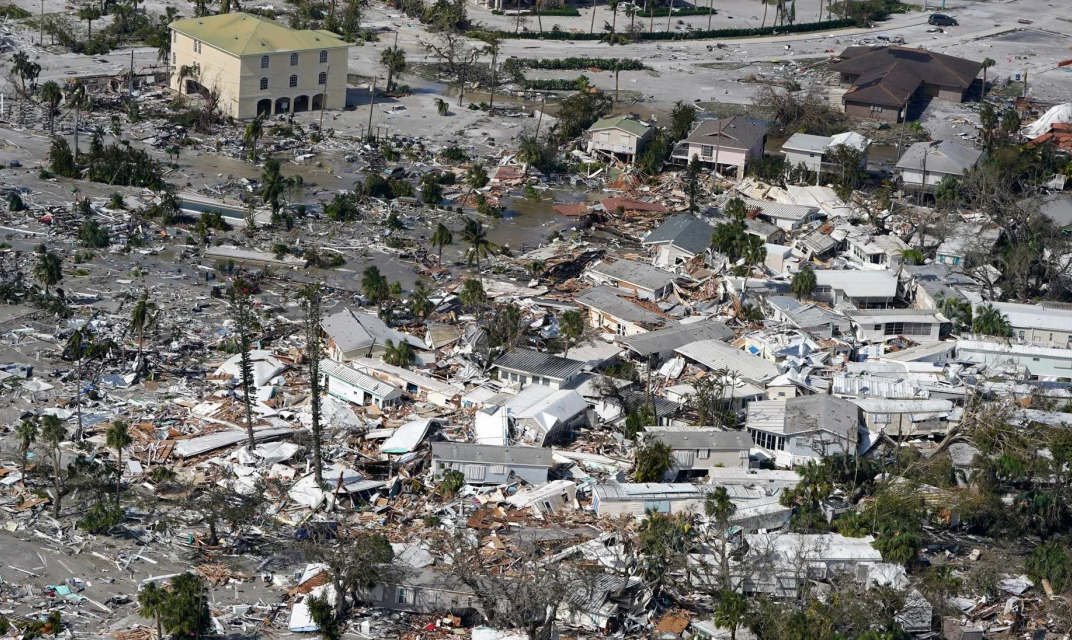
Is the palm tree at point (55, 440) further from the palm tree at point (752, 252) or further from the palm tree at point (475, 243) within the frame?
the palm tree at point (752, 252)

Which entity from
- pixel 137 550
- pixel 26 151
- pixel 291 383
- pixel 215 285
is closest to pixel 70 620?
pixel 137 550

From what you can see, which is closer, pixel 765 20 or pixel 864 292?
pixel 864 292

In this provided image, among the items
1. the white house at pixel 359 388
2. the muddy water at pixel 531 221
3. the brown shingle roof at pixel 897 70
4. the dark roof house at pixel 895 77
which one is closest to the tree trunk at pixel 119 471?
the white house at pixel 359 388

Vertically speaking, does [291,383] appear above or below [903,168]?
below

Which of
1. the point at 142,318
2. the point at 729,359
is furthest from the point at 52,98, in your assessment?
the point at 729,359

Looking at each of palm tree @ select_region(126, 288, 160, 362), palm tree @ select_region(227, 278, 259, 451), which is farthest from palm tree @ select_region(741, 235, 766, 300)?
palm tree @ select_region(126, 288, 160, 362)

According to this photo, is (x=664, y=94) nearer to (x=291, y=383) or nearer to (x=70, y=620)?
(x=291, y=383)
